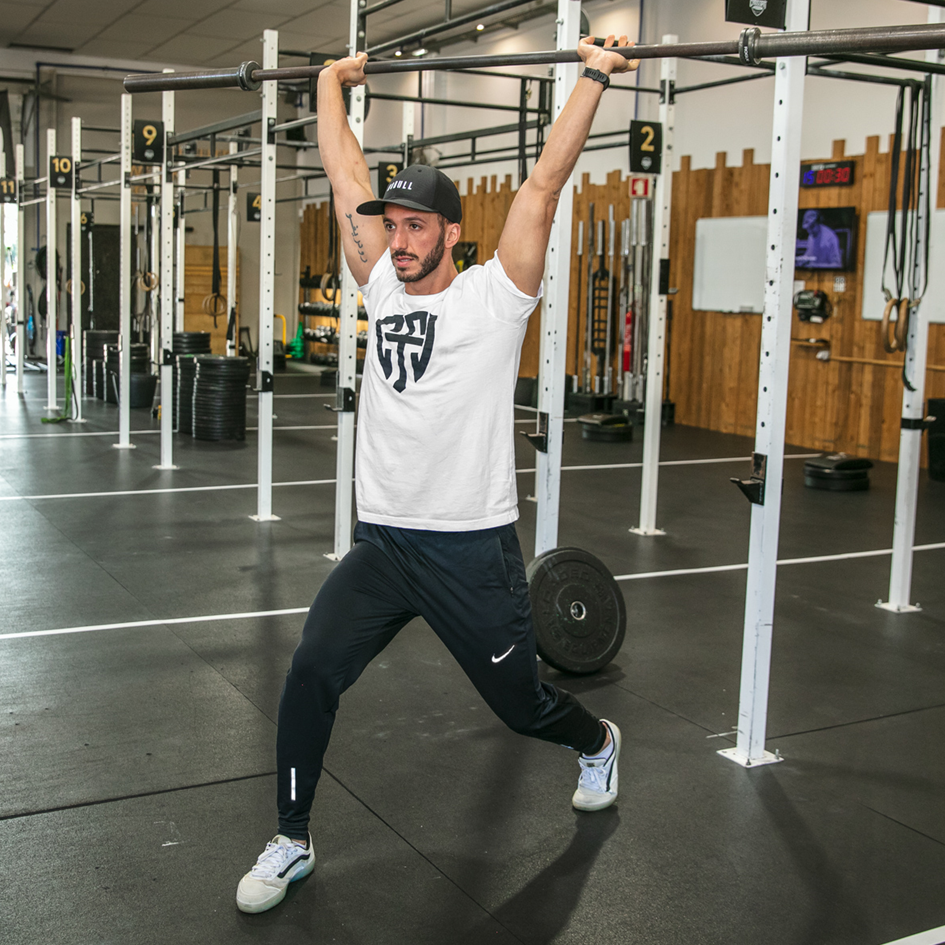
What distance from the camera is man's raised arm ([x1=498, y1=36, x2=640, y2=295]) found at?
2092mm

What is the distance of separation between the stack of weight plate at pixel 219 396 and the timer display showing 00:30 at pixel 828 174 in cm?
481

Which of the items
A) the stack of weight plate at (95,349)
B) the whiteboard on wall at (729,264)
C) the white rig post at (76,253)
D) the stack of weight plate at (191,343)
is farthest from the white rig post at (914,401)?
the stack of weight plate at (95,349)

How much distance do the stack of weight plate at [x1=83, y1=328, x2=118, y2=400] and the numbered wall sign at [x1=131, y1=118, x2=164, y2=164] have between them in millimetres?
4093

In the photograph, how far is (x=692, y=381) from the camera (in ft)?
Answer: 34.3

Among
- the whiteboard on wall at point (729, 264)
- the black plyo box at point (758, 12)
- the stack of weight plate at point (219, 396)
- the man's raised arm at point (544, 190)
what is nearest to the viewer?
the man's raised arm at point (544, 190)

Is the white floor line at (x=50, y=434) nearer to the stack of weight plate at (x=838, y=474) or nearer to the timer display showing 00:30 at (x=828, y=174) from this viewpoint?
the stack of weight plate at (x=838, y=474)

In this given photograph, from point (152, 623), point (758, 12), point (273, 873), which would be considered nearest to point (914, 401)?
point (758, 12)

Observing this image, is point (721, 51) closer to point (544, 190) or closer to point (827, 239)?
point (544, 190)

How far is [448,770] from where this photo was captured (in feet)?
9.27

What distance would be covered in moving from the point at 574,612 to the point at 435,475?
1.46m

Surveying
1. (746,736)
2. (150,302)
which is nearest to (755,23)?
(746,736)

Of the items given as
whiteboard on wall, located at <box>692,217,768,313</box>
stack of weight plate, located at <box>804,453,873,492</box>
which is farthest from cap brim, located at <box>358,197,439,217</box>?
whiteboard on wall, located at <box>692,217,768,313</box>

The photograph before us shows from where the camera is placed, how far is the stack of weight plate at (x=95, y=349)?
440 inches

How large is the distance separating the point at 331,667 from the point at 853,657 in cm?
235
